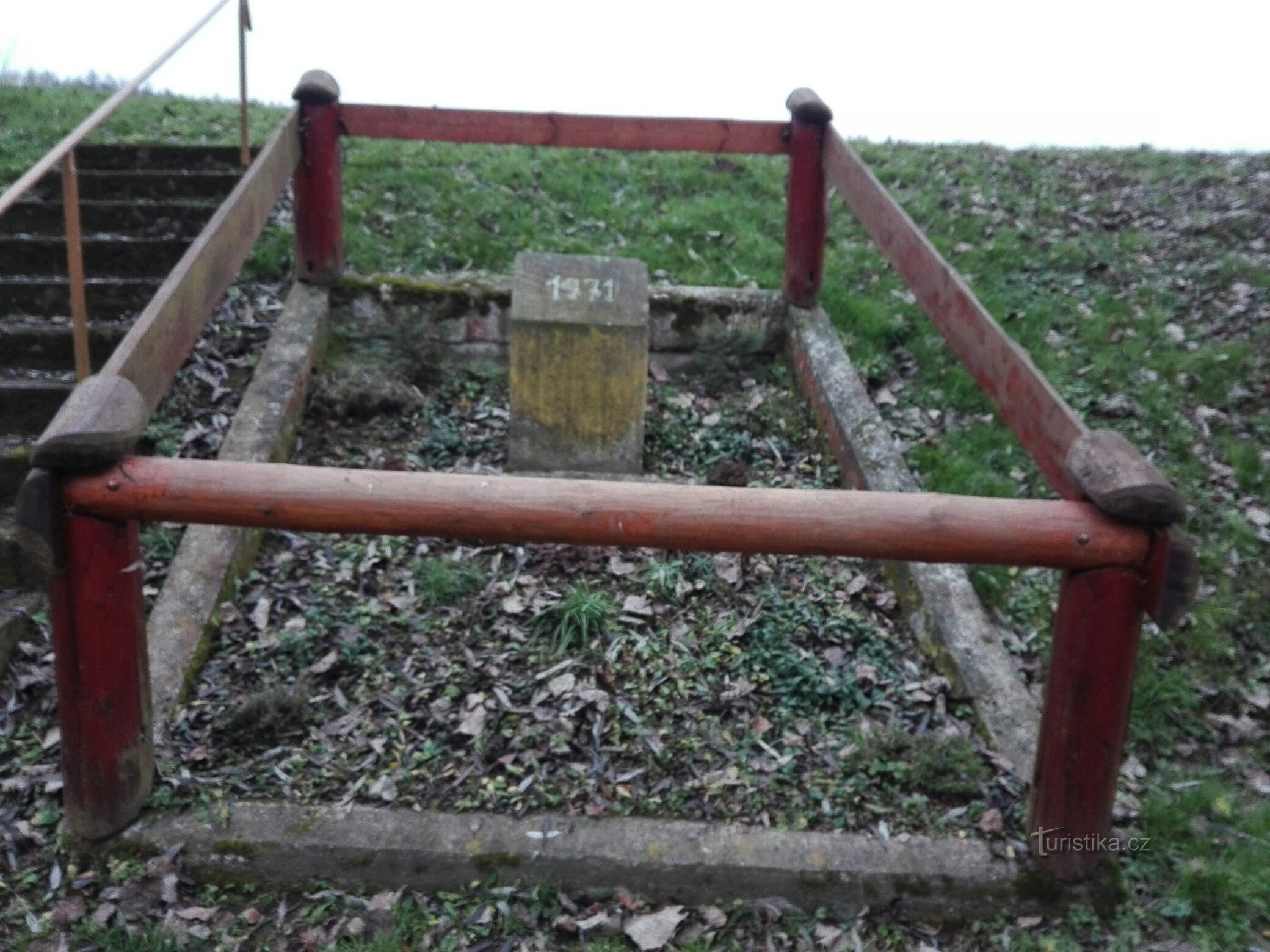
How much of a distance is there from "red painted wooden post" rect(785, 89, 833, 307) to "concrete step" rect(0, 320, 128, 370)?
3.36 m

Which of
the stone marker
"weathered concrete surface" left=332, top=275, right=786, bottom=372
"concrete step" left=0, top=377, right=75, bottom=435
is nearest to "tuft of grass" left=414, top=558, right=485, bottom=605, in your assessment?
the stone marker

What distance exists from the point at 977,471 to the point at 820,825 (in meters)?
2.29

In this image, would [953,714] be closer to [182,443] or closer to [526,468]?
[526,468]

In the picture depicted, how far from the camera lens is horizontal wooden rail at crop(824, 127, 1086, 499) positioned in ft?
10.8

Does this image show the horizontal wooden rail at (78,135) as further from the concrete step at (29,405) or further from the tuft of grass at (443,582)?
the tuft of grass at (443,582)

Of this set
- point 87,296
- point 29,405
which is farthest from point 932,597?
point 87,296

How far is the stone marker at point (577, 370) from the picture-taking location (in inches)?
206

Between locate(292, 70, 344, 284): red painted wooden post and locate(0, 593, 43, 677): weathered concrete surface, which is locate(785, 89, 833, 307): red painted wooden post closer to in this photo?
locate(292, 70, 344, 284): red painted wooden post

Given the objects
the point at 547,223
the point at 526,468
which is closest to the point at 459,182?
the point at 547,223

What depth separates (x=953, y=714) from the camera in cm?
375

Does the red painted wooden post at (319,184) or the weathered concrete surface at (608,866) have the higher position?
the red painted wooden post at (319,184)

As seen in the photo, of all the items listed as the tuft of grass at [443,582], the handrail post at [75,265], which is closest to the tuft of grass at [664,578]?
the tuft of grass at [443,582]

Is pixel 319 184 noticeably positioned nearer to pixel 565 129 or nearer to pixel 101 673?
pixel 565 129

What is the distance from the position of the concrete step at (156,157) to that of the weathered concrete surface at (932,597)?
3886 millimetres
